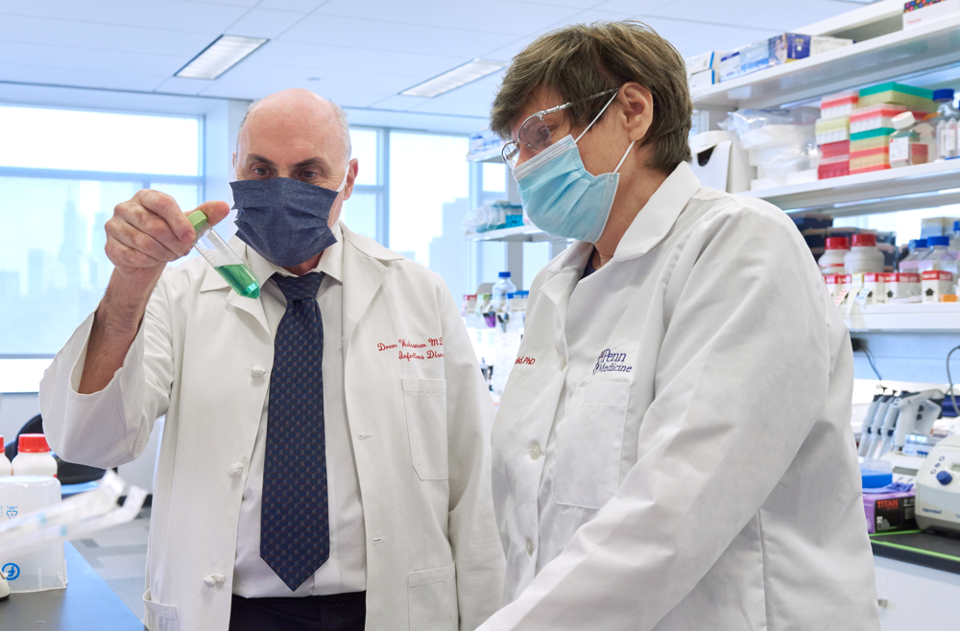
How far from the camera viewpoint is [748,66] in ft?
9.33

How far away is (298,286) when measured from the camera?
167 cm

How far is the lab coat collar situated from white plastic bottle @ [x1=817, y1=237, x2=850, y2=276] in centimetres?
174

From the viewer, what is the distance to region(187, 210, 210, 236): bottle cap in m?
1.21

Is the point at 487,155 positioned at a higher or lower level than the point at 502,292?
higher

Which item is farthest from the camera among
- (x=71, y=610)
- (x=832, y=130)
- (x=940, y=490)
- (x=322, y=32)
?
(x=322, y=32)

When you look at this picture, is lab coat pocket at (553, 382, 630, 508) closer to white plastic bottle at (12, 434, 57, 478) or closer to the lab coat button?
the lab coat button

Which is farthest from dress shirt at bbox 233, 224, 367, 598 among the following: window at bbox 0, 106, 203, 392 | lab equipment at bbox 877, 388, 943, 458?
window at bbox 0, 106, 203, 392

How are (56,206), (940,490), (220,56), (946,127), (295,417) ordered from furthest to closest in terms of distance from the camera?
1. (56,206)
2. (220,56)
3. (946,127)
4. (940,490)
5. (295,417)

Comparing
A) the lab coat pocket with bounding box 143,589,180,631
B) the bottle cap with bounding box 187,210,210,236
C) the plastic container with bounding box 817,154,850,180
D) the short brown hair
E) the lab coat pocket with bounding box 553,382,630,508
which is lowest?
the lab coat pocket with bounding box 143,589,180,631

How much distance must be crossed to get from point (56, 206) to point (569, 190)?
24.4ft

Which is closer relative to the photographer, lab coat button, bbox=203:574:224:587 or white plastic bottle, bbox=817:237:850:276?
lab coat button, bbox=203:574:224:587

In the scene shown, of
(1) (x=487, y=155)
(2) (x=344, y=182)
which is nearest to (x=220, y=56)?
(1) (x=487, y=155)

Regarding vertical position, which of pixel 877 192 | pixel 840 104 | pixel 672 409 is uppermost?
pixel 840 104

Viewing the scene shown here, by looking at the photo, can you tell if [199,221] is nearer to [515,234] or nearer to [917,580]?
[917,580]
